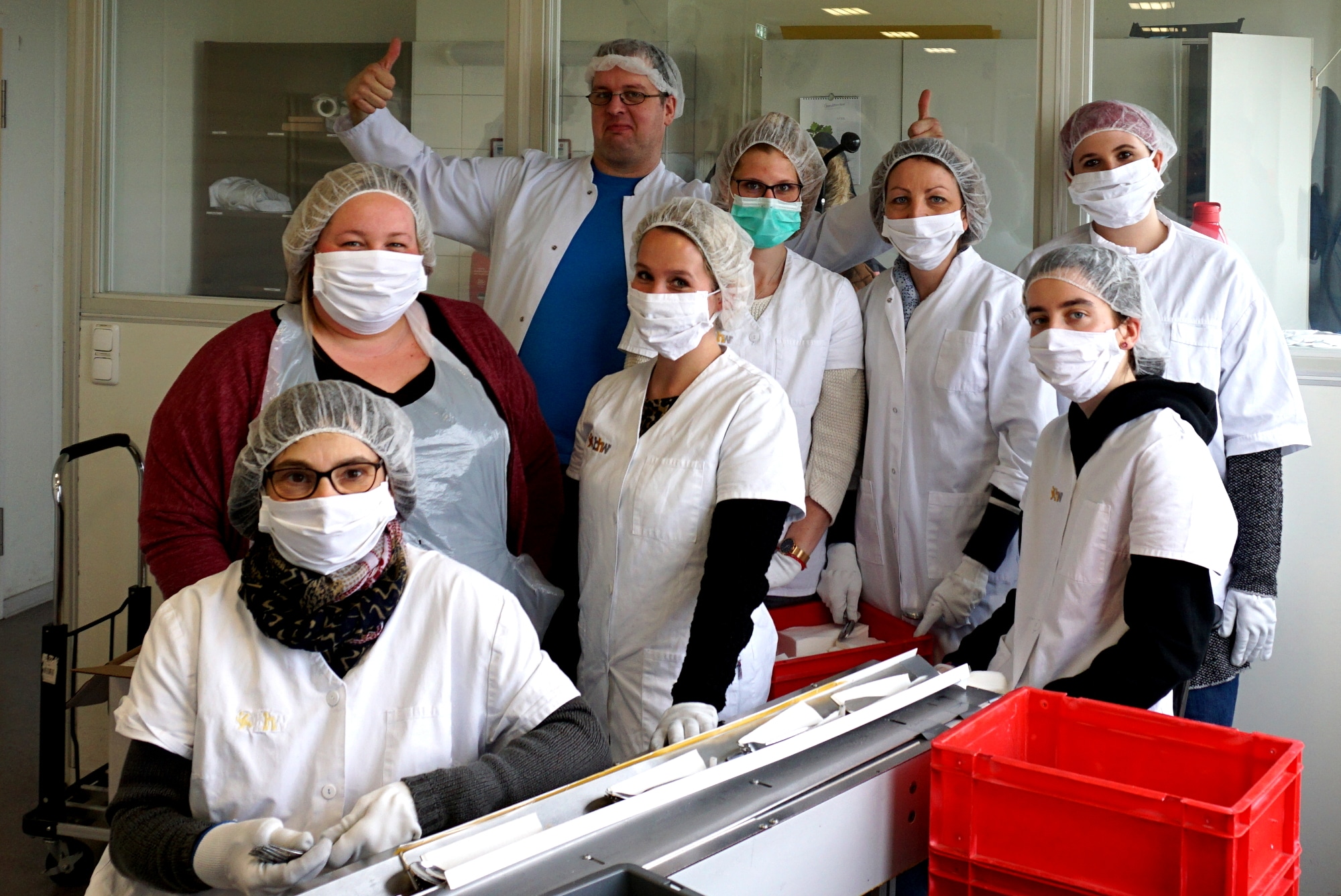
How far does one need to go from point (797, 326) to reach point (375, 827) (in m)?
Answer: 1.40

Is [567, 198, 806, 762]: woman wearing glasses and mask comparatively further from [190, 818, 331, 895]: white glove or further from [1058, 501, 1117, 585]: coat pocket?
[190, 818, 331, 895]: white glove

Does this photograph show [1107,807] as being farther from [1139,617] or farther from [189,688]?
[189,688]

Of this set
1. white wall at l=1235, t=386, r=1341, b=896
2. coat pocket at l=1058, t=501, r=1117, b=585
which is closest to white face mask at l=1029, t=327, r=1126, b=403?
coat pocket at l=1058, t=501, r=1117, b=585

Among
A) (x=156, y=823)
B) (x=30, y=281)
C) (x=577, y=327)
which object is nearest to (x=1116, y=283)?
(x=577, y=327)

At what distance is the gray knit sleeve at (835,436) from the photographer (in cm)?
230

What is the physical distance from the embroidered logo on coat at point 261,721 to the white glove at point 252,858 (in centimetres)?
14

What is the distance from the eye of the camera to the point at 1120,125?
7.14ft

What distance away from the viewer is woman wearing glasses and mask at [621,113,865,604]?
7.39 ft

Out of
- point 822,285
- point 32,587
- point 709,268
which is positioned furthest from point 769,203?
point 32,587

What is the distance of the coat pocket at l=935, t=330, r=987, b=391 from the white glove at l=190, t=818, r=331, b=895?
1.49 m

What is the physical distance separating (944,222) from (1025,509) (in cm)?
66

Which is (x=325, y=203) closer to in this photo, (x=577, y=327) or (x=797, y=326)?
(x=577, y=327)

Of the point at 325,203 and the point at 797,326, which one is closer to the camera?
the point at 325,203

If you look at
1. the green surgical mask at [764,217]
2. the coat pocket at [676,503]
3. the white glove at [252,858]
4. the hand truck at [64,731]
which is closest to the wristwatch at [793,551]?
the coat pocket at [676,503]
